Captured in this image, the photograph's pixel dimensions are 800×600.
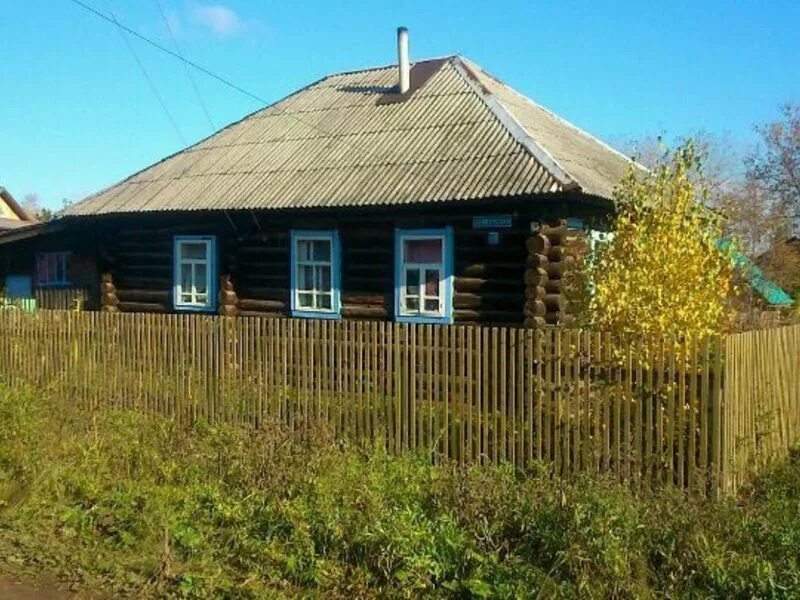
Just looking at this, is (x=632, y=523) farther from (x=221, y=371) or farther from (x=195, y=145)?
(x=195, y=145)

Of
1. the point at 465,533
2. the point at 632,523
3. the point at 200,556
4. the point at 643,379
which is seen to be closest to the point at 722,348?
the point at 643,379

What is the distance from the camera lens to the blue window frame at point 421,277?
12461 millimetres

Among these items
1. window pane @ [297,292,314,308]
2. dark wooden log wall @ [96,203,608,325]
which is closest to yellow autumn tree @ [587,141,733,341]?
dark wooden log wall @ [96,203,608,325]

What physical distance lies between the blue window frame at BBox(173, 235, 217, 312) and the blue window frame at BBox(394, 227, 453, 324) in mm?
A: 4225

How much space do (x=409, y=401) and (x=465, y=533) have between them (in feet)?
8.77

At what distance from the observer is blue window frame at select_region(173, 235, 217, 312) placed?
50.2 feet

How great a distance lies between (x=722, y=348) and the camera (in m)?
6.37

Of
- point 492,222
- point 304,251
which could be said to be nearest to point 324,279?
point 304,251

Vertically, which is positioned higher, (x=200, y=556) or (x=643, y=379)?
(x=643, y=379)

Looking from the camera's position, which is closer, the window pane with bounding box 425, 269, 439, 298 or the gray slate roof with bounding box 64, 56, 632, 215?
the gray slate roof with bounding box 64, 56, 632, 215

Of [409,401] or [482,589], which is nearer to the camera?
[482,589]

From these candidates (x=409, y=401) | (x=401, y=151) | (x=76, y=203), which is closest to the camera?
(x=409, y=401)

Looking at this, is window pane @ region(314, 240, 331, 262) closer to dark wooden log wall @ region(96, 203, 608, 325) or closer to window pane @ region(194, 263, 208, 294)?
dark wooden log wall @ region(96, 203, 608, 325)

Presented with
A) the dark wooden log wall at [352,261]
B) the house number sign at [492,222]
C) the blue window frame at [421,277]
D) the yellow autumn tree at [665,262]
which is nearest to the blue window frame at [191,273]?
the dark wooden log wall at [352,261]
